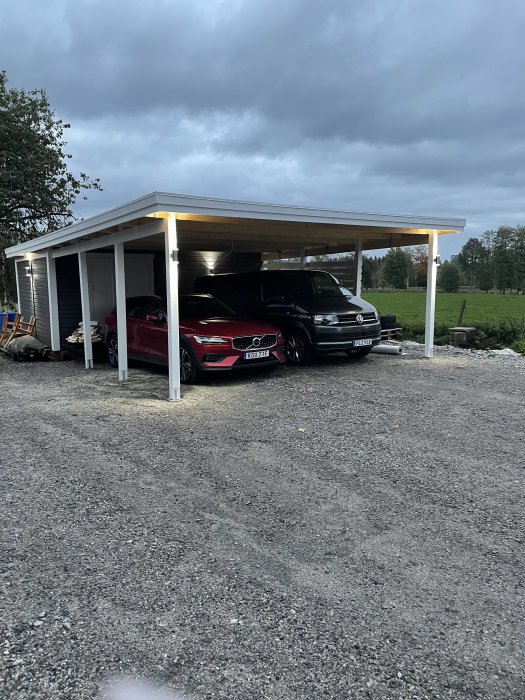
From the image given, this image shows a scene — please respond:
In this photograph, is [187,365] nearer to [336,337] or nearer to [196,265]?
[336,337]

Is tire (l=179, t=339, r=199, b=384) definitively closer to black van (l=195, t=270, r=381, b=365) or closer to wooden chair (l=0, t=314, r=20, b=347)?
black van (l=195, t=270, r=381, b=365)

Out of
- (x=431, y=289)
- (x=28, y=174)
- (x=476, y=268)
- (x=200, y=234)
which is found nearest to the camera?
(x=200, y=234)

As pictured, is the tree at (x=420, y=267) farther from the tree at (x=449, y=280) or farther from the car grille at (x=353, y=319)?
the car grille at (x=353, y=319)

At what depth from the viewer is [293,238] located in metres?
12.0

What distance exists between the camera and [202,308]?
10023 mm

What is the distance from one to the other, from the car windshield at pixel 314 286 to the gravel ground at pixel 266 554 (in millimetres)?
4437

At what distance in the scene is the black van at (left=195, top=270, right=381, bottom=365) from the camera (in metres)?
9.90

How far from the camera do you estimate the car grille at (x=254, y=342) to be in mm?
8648

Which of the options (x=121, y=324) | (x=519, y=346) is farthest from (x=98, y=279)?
(x=519, y=346)

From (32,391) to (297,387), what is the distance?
4.42 meters

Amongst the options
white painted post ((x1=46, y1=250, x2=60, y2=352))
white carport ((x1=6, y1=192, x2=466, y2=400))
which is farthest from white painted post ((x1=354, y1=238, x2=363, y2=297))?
white painted post ((x1=46, y1=250, x2=60, y2=352))

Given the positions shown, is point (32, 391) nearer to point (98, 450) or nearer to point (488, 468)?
point (98, 450)

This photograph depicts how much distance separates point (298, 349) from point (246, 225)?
2.66 metres

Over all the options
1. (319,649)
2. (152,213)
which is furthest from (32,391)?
(319,649)
